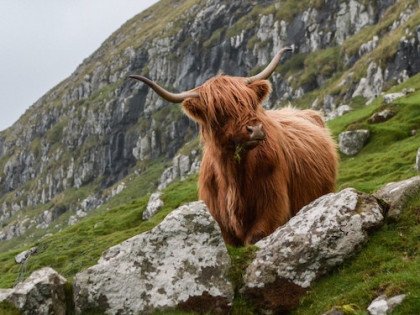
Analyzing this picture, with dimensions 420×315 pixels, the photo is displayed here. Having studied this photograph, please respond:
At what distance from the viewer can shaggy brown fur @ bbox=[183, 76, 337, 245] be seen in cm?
973

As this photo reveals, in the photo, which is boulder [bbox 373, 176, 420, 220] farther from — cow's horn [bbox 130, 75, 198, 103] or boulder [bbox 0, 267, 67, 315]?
boulder [bbox 0, 267, 67, 315]

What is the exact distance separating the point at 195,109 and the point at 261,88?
1.23 meters

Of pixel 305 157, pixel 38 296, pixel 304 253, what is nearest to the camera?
pixel 38 296

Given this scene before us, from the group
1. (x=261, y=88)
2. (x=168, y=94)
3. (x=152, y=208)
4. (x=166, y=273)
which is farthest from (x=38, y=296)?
(x=152, y=208)

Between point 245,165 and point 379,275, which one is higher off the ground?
point 245,165

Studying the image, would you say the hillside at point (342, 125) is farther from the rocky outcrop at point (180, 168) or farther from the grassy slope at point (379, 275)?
the rocky outcrop at point (180, 168)

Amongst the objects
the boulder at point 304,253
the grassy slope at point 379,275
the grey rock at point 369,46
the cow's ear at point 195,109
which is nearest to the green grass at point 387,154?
the grassy slope at point 379,275

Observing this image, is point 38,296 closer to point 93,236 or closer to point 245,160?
point 245,160

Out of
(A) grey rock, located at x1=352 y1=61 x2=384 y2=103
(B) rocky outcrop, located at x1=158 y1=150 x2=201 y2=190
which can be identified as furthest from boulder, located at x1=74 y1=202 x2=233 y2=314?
(B) rocky outcrop, located at x1=158 y1=150 x2=201 y2=190

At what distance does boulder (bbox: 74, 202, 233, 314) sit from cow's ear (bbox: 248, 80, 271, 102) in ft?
7.16

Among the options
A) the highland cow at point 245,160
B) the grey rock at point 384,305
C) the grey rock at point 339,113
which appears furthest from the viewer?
the grey rock at point 339,113

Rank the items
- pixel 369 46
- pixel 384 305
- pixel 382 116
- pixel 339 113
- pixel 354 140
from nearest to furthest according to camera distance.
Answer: pixel 384 305 → pixel 354 140 → pixel 382 116 → pixel 339 113 → pixel 369 46

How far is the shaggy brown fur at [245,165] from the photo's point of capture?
Result: 383 inches

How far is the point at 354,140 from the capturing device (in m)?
43.1
